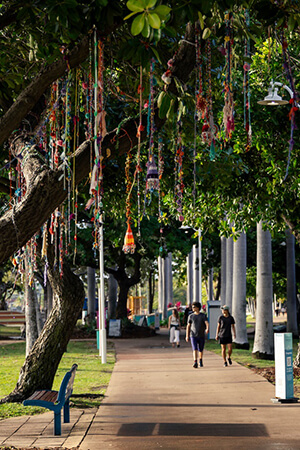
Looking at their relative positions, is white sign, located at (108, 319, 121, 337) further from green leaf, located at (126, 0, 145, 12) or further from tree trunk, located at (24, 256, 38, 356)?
green leaf, located at (126, 0, 145, 12)

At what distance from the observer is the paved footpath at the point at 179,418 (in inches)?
337

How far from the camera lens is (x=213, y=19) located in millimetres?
6461

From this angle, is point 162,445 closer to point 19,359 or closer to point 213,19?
point 213,19

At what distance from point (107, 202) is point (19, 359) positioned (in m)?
10.8

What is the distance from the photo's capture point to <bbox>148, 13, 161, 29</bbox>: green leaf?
438 centimetres

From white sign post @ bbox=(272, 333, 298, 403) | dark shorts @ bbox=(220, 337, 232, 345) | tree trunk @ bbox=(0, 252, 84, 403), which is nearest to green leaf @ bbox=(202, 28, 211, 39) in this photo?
tree trunk @ bbox=(0, 252, 84, 403)

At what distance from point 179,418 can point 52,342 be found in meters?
2.66

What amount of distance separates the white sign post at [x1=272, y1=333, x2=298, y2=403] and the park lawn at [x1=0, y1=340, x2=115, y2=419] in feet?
9.85

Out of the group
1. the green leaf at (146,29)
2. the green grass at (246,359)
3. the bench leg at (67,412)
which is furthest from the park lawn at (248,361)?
the green leaf at (146,29)

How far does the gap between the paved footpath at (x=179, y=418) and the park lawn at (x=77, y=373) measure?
0.32 m

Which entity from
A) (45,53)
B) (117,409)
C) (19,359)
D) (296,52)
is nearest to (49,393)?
(117,409)

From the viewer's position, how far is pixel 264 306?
69.3 feet

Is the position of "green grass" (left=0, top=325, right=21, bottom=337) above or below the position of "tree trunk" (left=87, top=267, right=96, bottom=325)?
below

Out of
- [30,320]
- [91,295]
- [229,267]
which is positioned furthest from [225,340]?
[91,295]
